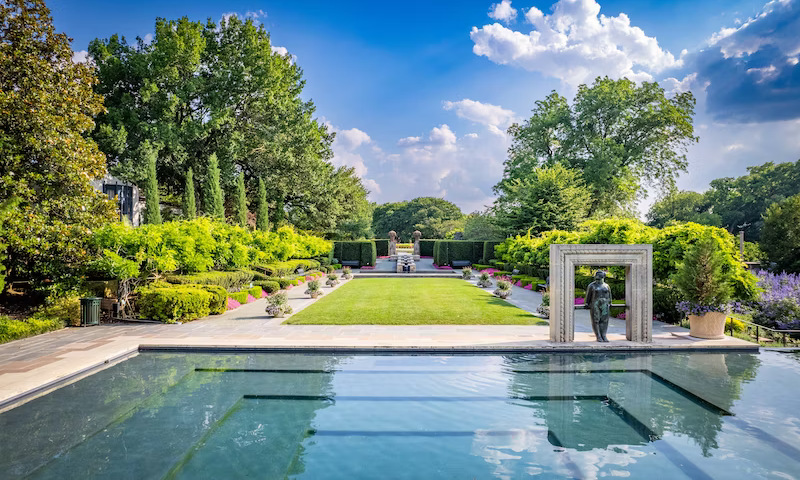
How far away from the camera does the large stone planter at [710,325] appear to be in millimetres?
10930

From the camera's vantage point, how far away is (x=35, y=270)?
13.0m

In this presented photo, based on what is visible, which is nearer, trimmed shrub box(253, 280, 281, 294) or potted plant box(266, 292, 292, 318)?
potted plant box(266, 292, 292, 318)

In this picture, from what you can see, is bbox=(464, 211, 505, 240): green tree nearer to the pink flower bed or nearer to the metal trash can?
the pink flower bed

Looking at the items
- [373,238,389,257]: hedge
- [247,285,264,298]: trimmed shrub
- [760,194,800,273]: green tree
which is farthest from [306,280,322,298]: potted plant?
[373,238,389,257]: hedge

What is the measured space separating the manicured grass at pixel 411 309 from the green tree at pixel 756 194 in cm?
4318

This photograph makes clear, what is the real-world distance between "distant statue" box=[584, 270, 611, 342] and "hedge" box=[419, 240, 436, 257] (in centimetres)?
4345

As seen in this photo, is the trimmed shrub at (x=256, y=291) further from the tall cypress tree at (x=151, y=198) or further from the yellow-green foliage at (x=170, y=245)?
the tall cypress tree at (x=151, y=198)

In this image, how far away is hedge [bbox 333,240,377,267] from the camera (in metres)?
40.2

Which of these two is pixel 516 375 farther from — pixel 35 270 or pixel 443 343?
pixel 35 270

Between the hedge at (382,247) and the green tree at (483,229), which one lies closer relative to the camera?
the green tree at (483,229)

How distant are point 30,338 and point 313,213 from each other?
33.4 metres

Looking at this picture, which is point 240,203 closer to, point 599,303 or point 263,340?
point 263,340

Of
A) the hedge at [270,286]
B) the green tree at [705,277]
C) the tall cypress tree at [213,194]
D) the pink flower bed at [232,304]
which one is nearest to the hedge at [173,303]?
the pink flower bed at [232,304]

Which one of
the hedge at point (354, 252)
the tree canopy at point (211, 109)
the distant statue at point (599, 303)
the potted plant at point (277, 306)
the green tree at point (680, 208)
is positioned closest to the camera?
the distant statue at point (599, 303)
